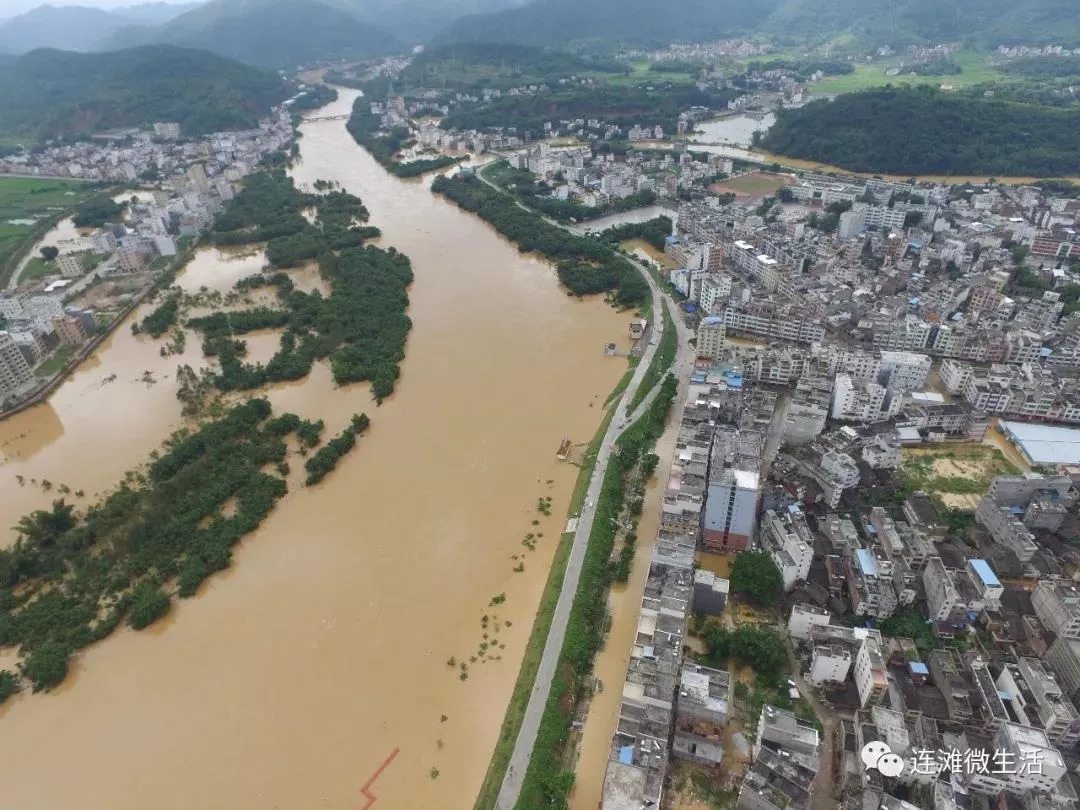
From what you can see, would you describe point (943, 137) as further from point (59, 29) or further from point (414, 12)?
point (59, 29)

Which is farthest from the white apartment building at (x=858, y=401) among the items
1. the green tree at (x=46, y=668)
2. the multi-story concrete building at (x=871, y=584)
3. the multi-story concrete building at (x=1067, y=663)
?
the green tree at (x=46, y=668)

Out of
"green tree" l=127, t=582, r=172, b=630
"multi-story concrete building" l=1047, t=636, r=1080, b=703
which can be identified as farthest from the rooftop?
"green tree" l=127, t=582, r=172, b=630

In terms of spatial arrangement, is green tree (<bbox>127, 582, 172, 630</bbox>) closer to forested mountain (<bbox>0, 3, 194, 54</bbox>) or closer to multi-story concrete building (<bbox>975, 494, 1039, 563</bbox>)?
multi-story concrete building (<bbox>975, 494, 1039, 563</bbox>)

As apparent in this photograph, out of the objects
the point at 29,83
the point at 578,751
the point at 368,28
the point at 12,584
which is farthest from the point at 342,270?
the point at 368,28

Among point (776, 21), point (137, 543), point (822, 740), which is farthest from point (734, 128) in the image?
point (776, 21)

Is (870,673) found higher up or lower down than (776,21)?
lower down

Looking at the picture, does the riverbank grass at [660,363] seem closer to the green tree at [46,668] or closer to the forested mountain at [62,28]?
the green tree at [46,668]
